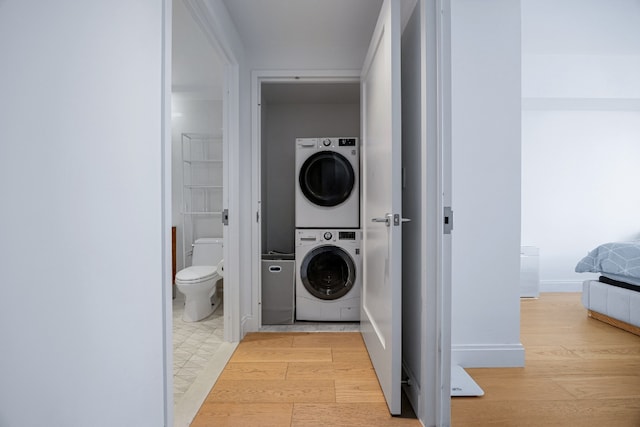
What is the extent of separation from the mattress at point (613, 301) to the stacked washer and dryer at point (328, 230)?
2.12 meters

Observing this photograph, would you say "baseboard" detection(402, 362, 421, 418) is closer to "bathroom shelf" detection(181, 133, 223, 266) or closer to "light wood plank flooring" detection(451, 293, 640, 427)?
"light wood plank flooring" detection(451, 293, 640, 427)

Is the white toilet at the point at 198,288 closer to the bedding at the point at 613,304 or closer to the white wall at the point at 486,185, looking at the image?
the white wall at the point at 486,185

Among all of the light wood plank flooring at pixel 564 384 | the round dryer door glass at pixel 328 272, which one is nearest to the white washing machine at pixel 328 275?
the round dryer door glass at pixel 328 272

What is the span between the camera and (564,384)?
180 centimetres

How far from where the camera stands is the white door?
154 cm

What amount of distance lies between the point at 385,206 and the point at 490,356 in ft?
4.07

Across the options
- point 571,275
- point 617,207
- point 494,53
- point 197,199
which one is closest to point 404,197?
point 494,53

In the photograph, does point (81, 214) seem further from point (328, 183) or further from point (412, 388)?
point (328, 183)

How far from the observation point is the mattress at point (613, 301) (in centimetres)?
253

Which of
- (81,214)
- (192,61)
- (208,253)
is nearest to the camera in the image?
(81,214)

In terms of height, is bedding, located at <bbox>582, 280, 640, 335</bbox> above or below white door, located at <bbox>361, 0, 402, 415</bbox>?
below

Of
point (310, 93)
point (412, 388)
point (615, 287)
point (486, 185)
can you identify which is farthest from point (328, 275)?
point (615, 287)

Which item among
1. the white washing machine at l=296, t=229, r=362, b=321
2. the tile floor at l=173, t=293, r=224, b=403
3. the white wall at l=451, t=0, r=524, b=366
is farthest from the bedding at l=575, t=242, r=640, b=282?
the tile floor at l=173, t=293, r=224, b=403

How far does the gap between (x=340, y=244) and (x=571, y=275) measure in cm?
312
